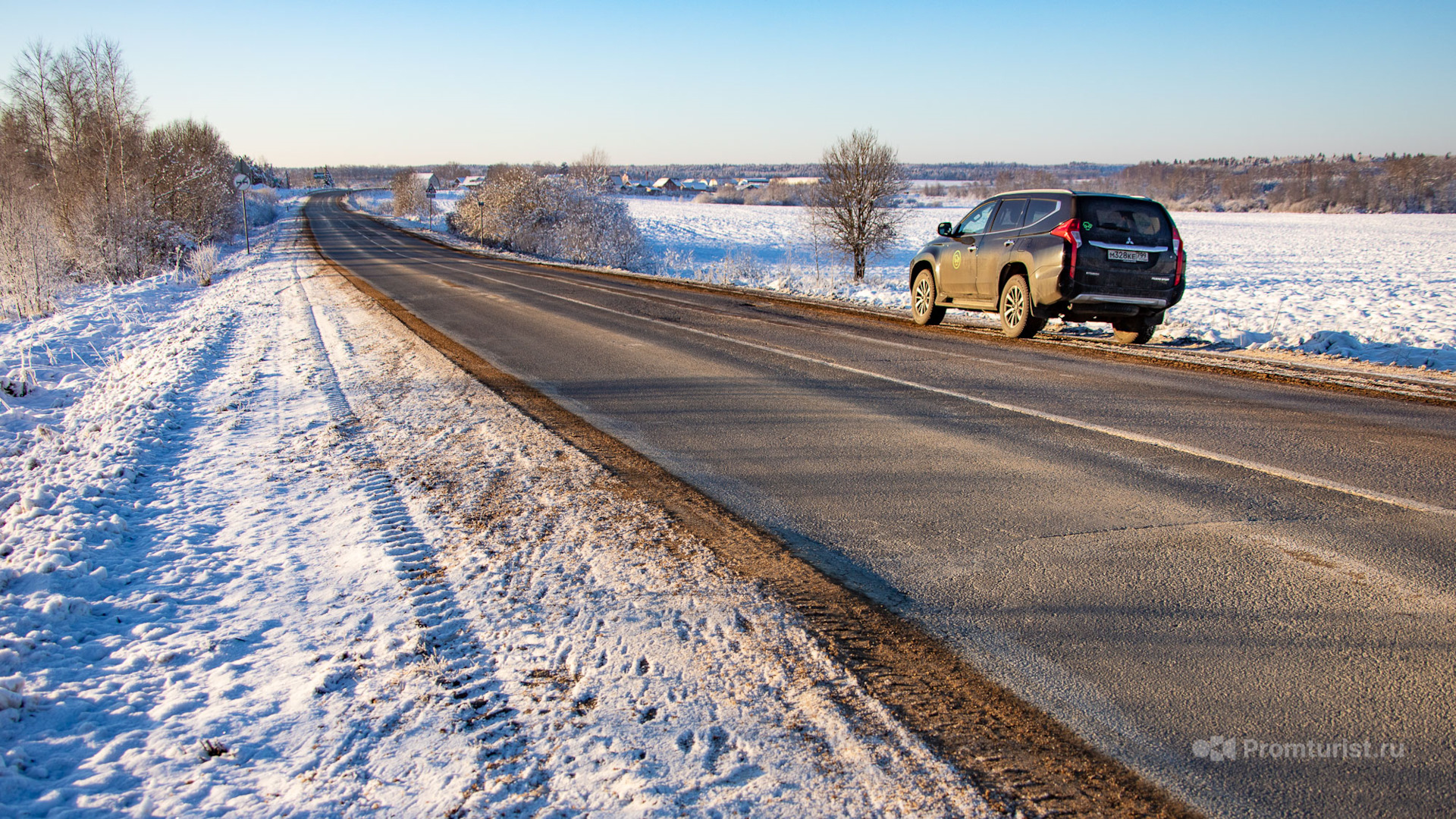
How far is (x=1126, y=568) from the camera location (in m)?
3.41

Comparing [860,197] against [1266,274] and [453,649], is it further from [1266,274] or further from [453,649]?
[453,649]

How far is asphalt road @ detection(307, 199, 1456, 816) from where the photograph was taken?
7.61 feet

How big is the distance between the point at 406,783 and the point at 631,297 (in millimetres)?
14731

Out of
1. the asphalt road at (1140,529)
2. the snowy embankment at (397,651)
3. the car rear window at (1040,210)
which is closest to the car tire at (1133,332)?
the asphalt road at (1140,529)

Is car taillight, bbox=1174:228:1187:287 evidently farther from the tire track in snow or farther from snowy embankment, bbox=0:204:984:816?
the tire track in snow

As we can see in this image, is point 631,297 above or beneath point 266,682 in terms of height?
above

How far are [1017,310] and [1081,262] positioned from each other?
121cm

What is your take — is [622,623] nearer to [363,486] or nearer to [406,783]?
[406,783]

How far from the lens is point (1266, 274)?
107 ft

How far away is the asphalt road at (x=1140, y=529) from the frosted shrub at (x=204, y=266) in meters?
21.8

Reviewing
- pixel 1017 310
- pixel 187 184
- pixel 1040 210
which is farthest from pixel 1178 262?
pixel 187 184

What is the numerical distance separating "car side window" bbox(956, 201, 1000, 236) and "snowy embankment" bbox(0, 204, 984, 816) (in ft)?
26.3

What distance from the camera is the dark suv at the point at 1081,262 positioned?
9.34 metres

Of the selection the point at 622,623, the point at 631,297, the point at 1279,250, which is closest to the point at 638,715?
the point at 622,623
